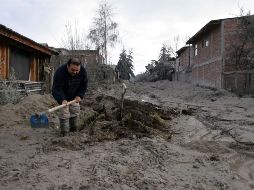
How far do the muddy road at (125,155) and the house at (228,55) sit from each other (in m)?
11.2

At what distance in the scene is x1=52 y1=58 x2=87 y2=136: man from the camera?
6359 millimetres

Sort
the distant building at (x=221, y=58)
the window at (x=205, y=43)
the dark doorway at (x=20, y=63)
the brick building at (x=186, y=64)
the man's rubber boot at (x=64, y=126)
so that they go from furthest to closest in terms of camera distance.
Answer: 1. the brick building at (x=186, y=64)
2. the window at (x=205, y=43)
3. the distant building at (x=221, y=58)
4. the dark doorway at (x=20, y=63)
5. the man's rubber boot at (x=64, y=126)

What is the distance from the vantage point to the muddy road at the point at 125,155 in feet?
14.1

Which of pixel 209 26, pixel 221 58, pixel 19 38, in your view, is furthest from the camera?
pixel 209 26

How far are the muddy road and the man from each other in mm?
355

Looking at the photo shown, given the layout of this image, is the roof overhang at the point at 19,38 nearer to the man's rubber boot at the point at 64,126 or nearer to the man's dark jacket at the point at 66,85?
the man's dark jacket at the point at 66,85

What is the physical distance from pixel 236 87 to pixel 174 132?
12.9 m

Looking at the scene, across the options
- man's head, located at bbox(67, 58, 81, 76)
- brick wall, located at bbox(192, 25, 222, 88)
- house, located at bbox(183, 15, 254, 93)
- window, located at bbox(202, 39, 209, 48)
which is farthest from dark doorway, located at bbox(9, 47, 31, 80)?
window, located at bbox(202, 39, 209, 48)

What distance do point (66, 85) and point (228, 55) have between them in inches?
684

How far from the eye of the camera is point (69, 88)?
6.61 m

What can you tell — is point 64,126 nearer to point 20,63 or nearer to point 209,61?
point 20,63


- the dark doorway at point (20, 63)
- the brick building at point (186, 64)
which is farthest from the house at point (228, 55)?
the dark doorway at point (20, 63)

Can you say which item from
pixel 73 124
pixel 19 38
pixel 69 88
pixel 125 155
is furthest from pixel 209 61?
pixel 125 155

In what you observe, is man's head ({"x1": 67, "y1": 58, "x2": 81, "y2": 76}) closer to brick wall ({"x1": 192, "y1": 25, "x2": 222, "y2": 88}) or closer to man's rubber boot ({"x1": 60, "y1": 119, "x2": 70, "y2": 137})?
man's rubber boot ({"x1": 60, "y1": 119, "x2": 70, "y2": 137})
